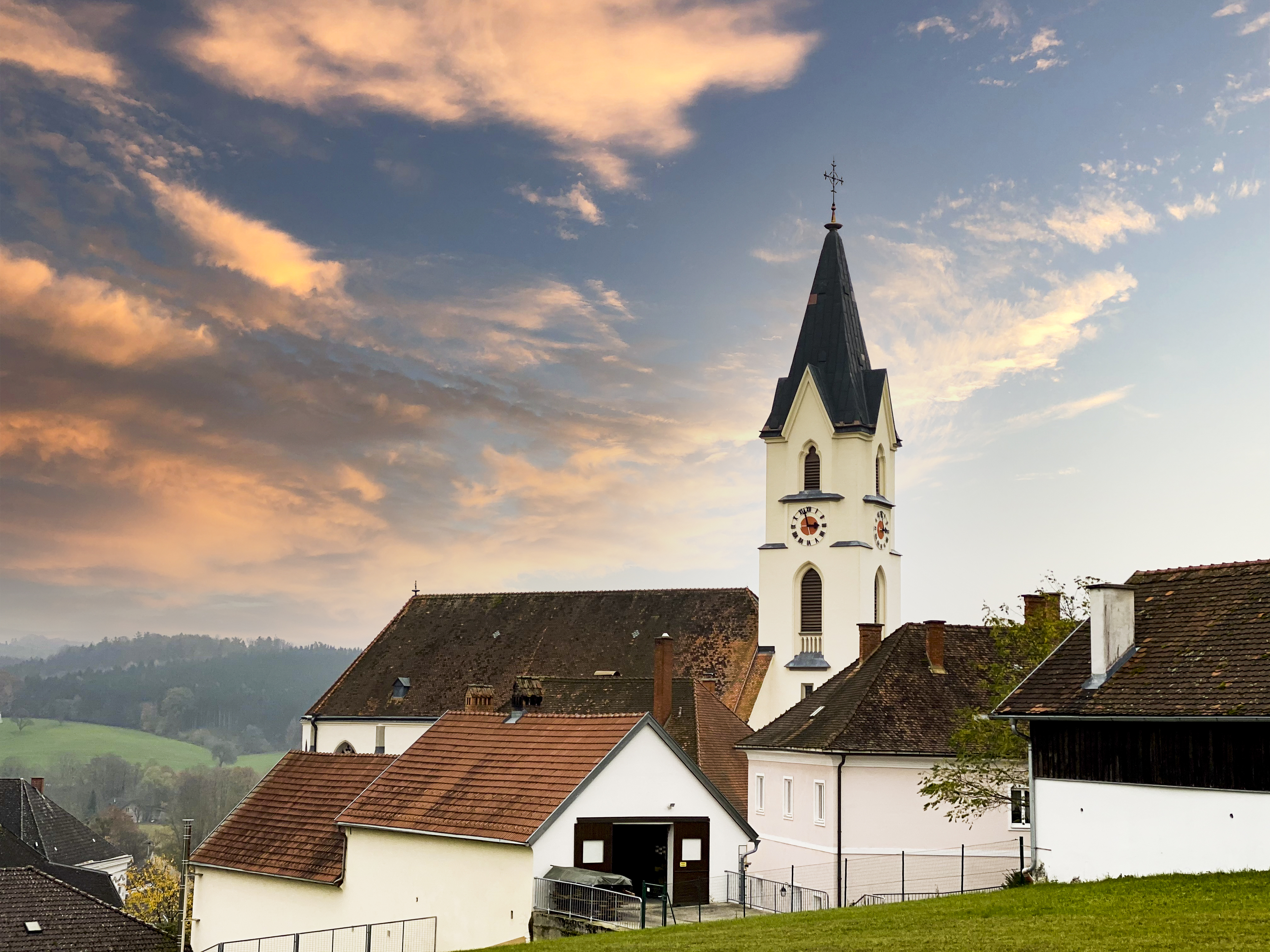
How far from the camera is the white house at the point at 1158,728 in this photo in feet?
74.6

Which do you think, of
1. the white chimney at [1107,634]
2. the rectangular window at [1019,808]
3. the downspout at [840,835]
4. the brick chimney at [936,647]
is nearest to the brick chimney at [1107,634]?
the white chimney at [1107,634]

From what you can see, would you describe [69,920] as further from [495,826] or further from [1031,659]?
[1031,659]

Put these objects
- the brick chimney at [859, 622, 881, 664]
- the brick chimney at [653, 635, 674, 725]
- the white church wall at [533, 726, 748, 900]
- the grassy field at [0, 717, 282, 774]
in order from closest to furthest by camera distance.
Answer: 1. the white church wall at [533, 726, 748, 900]
2. the brick chimney at [859, 622, 881, 664]
3. the brick chimney at [653, 635, 674, 725]
4. the grassy field at [0, 717, 282, 774]

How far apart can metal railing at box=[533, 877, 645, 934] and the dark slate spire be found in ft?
101

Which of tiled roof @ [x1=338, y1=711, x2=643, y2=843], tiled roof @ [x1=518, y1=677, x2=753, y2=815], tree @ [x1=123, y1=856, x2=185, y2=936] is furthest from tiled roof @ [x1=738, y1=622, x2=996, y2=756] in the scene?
tree @ [x1=123, y1=856, x2=185, y2=936]

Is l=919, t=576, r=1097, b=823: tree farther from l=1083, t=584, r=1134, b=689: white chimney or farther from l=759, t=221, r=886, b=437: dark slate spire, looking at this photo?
l=759, t=221, r=886, b=437: dark slate spire

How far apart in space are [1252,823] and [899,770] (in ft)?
47.2

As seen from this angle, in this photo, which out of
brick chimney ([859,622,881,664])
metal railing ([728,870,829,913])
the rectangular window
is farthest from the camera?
brick chimney ([859,622,881,664])

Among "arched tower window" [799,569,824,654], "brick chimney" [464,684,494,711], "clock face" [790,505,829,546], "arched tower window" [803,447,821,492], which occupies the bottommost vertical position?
"brick chimney" [464,684,494,711]

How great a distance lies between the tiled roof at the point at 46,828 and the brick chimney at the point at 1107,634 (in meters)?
61.4

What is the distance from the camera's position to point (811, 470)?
55375 millimetres

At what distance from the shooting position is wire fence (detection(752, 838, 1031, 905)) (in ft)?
116

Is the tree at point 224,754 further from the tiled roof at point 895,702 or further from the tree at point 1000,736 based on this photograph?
the tree at point 1000,736

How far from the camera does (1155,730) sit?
2431 centimetres
